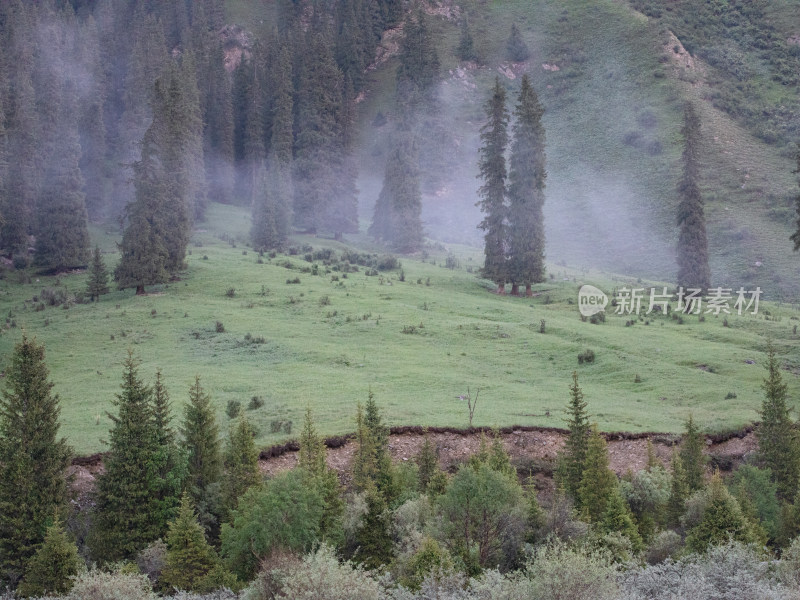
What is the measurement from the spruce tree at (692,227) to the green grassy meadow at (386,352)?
18.9ft

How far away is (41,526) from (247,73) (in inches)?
3965

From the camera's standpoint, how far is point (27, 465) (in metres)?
25.1

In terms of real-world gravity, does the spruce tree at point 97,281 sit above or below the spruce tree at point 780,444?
above

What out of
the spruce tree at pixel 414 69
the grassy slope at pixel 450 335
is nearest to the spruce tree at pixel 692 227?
the grassy slope at pixel 450 335

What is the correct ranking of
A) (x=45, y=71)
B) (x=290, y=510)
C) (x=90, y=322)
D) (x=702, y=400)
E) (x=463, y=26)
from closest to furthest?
(x=290, y=510) → (x=702, y=400) → (x=90, y=322) → (x=45, y=71) → (x=463, y=26)

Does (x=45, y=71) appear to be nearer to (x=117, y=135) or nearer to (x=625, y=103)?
(x=117, y=135)

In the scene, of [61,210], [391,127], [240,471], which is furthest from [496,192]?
[391,127]

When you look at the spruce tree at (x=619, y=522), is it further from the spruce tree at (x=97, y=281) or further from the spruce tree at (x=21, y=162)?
the spruce tree at (x=21, y=162)

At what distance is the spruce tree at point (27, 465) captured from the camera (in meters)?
24.1

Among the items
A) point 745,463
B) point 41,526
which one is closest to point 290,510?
point 41,526

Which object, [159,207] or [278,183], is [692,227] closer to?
[159,207]

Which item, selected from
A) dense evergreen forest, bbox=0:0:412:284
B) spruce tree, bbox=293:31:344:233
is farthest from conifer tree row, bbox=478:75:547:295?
spruce tree, bbox=293:31:344:233

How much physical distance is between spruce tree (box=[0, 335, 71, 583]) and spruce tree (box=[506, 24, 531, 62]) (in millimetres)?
126833

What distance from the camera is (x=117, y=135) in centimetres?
10275
